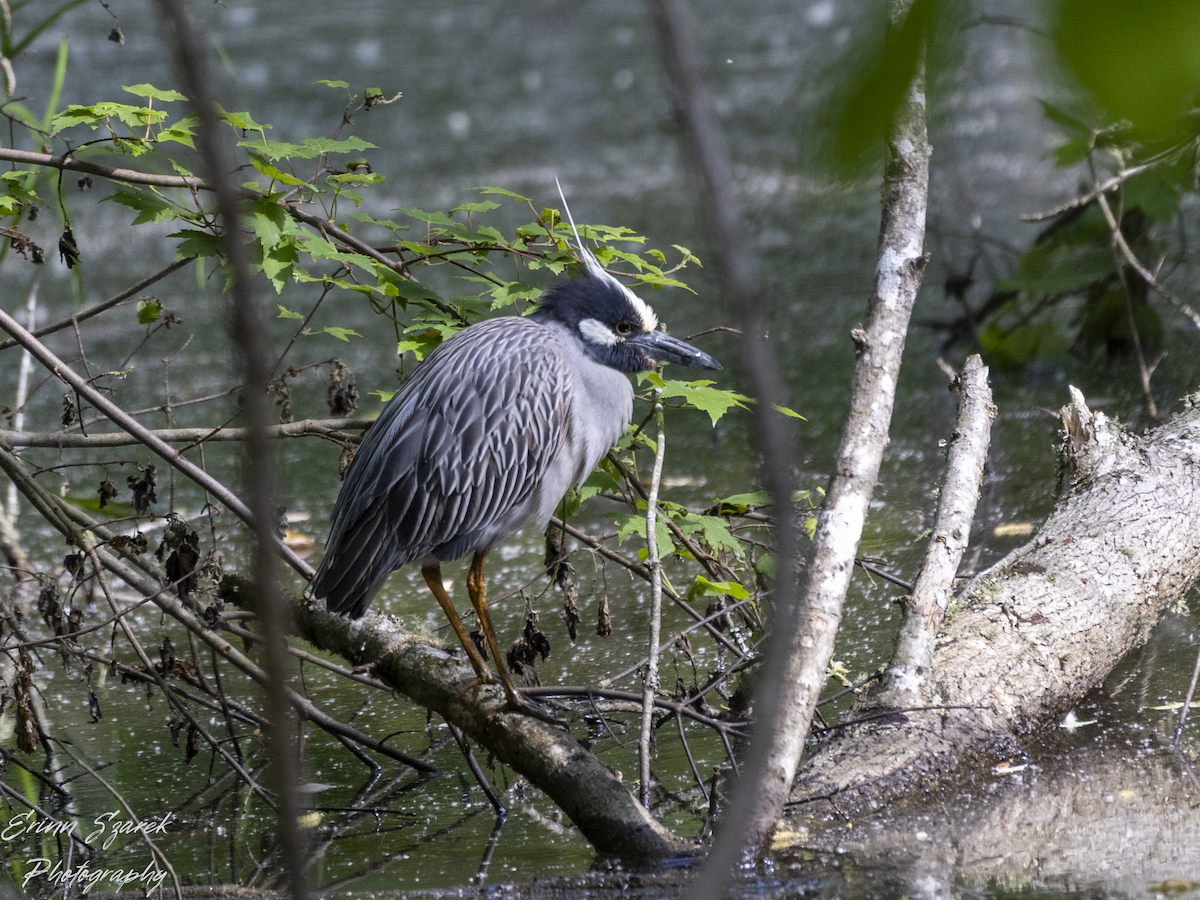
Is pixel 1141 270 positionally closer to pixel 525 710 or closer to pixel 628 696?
pixel 628 696

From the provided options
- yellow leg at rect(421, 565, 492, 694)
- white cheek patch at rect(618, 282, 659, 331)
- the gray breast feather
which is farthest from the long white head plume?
yellow leg at rect(421, 565, 492, 694)

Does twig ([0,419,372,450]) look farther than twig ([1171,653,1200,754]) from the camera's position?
Yes

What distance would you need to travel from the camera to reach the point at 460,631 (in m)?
2.56

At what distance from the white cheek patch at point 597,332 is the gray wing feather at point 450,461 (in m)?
0.19

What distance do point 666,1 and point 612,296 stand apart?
231 centimetres

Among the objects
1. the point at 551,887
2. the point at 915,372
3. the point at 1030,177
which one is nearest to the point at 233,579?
the point at 551,887

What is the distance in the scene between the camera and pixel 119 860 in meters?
2.24

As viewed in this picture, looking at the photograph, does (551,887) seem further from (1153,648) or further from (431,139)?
(431,139)

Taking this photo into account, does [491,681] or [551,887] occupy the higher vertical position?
[491,681]

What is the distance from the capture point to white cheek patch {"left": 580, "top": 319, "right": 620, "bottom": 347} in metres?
2.79

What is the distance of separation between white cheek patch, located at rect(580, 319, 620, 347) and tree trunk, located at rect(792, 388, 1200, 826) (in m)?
1.07

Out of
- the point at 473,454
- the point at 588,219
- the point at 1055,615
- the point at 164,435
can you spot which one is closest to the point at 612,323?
the point at 473,454

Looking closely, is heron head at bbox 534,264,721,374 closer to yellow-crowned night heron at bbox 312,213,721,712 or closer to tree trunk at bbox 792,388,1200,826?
yellow-crowned night heron at bbox 312,213,721,712

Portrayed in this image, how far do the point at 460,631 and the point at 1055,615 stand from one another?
4.67 ft
